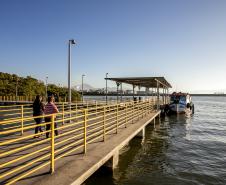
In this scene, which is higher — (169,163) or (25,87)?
(25,87)

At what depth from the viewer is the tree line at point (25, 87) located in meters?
64.9

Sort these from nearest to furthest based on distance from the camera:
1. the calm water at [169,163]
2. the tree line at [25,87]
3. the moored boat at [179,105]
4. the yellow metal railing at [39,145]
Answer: the yellow metal railing at [39,145] < the calm water at [169,163] < the moored boat at [179,105] < the tree line at [25,87]

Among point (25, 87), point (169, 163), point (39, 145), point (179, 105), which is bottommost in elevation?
point (169, 163)

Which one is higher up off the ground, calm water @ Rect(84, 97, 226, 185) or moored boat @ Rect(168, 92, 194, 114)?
moored boat @ Rect(168, 92, 194, 114)

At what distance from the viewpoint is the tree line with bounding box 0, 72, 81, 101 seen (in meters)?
64.9

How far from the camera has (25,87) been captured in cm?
6638

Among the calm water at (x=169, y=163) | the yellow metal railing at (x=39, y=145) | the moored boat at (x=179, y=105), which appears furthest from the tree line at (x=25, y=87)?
the yellow metal railing at (x=39, y=145)

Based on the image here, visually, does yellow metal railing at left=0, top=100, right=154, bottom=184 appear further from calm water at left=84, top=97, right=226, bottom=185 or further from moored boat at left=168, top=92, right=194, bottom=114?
moored boat at left=168, top=92, right=194, bottom=114

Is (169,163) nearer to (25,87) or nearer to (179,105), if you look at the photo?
(179,105)

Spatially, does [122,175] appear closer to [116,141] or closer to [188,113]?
[116,141]

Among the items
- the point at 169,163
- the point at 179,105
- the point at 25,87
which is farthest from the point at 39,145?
the point at 25,87

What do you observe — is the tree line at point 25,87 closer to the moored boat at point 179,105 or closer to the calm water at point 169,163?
the moored boat at point 179,105

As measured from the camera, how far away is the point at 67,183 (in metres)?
5.77

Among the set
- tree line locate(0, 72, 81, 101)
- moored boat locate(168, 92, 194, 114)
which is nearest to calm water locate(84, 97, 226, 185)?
moored boat locate(168, 92, 194, 114)
